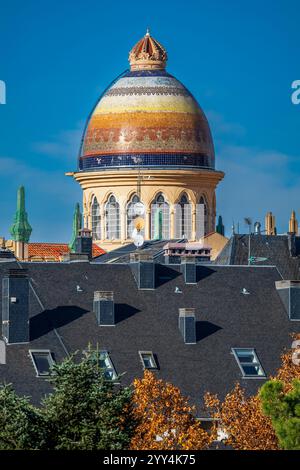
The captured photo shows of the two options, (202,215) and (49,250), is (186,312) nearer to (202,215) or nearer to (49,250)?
(49,250)

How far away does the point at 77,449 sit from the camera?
70.2m

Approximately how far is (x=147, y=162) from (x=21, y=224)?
782 centimetres

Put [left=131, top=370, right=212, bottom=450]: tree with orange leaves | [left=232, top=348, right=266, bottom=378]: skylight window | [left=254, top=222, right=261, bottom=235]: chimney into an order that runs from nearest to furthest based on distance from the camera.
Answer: [left=131, top=370, right=212, bottom=450]: tree with orange leaves → [left=232, top=348, right=266, bottom=378]: skylight window → [left=254, top=222, right=261, bottom=235]: chimney

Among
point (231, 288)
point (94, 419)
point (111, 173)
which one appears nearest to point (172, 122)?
point (111, 173)

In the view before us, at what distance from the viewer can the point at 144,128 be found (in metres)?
152

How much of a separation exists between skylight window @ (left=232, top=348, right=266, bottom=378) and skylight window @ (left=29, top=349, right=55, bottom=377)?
267 inches

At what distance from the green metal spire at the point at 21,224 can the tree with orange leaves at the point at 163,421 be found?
232 ft

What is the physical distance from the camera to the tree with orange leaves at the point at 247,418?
7425 centimetres

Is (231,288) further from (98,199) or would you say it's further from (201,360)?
(98,199)

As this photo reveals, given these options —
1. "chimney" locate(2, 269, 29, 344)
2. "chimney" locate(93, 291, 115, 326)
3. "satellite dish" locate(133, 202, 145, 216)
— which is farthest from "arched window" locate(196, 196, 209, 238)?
"chimney" locate(2, 269, 29, 344)

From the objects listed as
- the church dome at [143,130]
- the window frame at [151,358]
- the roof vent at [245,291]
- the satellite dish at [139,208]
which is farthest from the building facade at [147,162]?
the window frame at [151,358]

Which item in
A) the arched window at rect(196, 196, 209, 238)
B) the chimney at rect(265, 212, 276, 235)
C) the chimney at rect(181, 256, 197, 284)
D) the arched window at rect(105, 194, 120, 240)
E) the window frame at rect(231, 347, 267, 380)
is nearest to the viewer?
the window frame at rect(231, 347, 267, 380)

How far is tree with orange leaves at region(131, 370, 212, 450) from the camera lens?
73.9 meters

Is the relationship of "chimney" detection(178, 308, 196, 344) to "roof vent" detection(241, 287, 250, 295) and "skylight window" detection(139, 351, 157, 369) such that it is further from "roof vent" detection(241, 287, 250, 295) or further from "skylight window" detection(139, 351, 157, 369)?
"roof vent" detection(241, 287, 250, 295)
